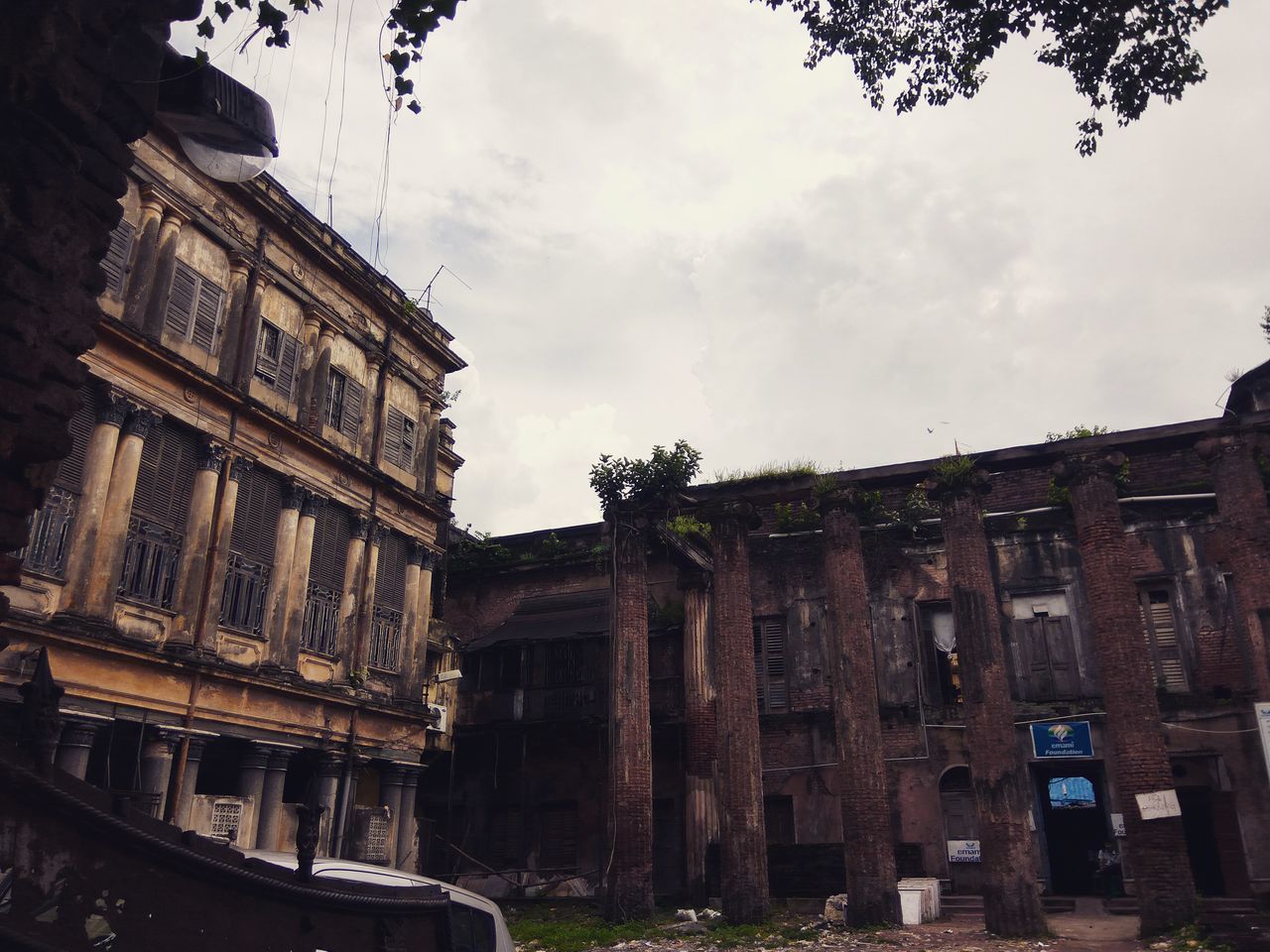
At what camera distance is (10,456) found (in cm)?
370

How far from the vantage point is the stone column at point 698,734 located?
2003 centimetres

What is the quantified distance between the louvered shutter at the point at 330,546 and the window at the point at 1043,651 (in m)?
14.6

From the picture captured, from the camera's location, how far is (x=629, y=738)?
17.5m

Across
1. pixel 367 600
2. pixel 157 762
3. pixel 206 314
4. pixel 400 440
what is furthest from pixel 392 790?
pixel 206 314

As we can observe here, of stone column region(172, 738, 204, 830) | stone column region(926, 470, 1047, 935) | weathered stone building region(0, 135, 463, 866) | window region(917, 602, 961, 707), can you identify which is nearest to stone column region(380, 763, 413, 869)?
Result: weathered stone building region(0, 135, 463, 866)

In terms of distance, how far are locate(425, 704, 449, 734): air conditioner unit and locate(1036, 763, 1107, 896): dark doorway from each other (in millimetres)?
13569

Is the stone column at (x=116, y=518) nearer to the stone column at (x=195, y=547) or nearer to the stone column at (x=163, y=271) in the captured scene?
the stone column at (x=195, y=547)

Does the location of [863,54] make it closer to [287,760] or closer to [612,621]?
[612,621]

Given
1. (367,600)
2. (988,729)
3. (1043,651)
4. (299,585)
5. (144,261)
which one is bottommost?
(988,729)

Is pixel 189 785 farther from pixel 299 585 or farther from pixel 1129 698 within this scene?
pixel 1129 698

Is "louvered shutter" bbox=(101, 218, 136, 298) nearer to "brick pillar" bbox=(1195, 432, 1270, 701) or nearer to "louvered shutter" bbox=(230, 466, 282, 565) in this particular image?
"louvered shutter" bbox=(230, 466, 282, 565)

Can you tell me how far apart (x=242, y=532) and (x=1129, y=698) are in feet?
48.2

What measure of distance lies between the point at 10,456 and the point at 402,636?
56.6 ft

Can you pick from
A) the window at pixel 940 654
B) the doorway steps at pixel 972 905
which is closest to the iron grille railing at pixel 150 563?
the doorway steps at pixel 972 905
